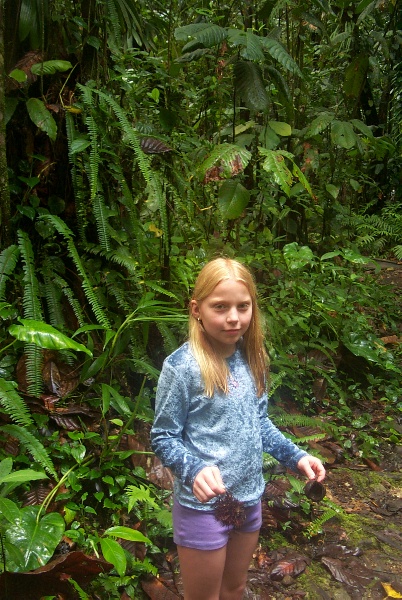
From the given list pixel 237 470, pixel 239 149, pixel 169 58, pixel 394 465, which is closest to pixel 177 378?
pixel 237 470

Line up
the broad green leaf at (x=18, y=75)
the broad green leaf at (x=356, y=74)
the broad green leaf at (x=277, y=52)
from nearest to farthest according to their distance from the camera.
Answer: the broad green leaf at (x=18, y=75) → the broad green leaf at (x=277, y=52) → the broad green leaf at (x=356, y=74)

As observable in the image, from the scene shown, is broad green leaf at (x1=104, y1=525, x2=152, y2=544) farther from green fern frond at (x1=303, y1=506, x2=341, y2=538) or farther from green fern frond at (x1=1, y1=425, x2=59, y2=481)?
green fern frond at (x1=303, y1=506, x2=341, y2=538)

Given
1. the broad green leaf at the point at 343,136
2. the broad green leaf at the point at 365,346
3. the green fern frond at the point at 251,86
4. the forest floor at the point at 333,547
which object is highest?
the green fern frond at the point at 251,86

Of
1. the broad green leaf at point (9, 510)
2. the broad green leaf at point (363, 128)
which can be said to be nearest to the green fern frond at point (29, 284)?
the broad green leaf at point (9, 510)

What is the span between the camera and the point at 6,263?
2.81 m

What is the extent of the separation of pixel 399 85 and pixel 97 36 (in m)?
6.82

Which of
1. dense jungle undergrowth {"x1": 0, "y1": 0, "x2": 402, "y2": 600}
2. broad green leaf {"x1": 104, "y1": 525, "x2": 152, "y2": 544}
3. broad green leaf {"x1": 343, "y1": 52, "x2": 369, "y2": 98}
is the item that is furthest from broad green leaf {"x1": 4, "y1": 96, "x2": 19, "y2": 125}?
broad green leaf {"x1": 343, "y1": 52, "x2": 369, "y2": 98}

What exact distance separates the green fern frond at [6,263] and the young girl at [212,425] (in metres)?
1.25

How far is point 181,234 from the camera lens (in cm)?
416

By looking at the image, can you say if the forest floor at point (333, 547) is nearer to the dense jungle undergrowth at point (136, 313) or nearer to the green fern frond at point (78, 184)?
the dense jungle undergrowth at point (136, 313)

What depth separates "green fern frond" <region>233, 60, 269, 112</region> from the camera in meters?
3.61

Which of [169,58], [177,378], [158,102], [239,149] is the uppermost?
[169,58]

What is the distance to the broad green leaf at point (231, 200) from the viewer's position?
12.0 feet

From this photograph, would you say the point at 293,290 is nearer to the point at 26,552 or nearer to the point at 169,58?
the point at 169,58
